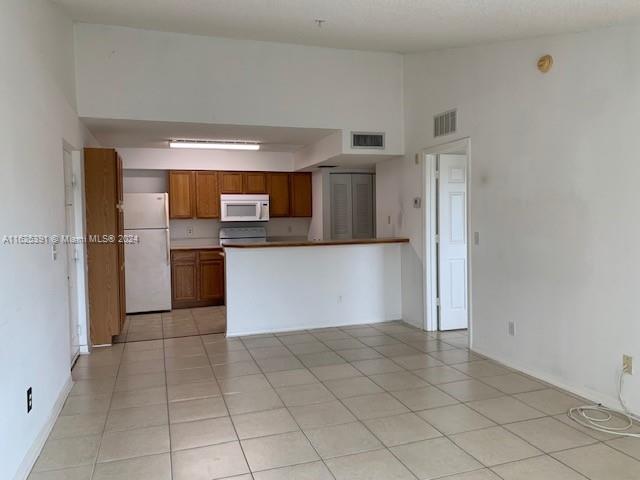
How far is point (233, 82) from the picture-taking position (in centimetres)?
492

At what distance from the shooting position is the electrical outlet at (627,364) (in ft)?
10.1

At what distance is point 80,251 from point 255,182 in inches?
137

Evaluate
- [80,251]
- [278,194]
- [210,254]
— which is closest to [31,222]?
[80,251]

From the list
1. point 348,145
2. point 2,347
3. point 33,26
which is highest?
point 33,26

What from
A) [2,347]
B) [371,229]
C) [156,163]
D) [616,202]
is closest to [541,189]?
[616,202]

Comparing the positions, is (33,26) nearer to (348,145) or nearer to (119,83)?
(119,83)

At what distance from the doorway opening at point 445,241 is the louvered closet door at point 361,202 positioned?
2.74 meters

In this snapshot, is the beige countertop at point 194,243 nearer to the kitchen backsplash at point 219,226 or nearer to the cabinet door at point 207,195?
the kitchen backsplash at point 219,226

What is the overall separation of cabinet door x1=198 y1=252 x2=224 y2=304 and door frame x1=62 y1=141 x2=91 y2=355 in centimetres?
248

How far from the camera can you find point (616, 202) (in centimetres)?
312

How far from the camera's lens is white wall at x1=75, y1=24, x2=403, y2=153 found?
4.55 m

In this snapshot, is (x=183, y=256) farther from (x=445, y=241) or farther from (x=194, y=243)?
(x=445, y=241)

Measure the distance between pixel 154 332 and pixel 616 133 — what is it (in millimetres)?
4886

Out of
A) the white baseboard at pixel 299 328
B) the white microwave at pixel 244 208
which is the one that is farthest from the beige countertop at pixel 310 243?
the white microwave at pixel 244 208
